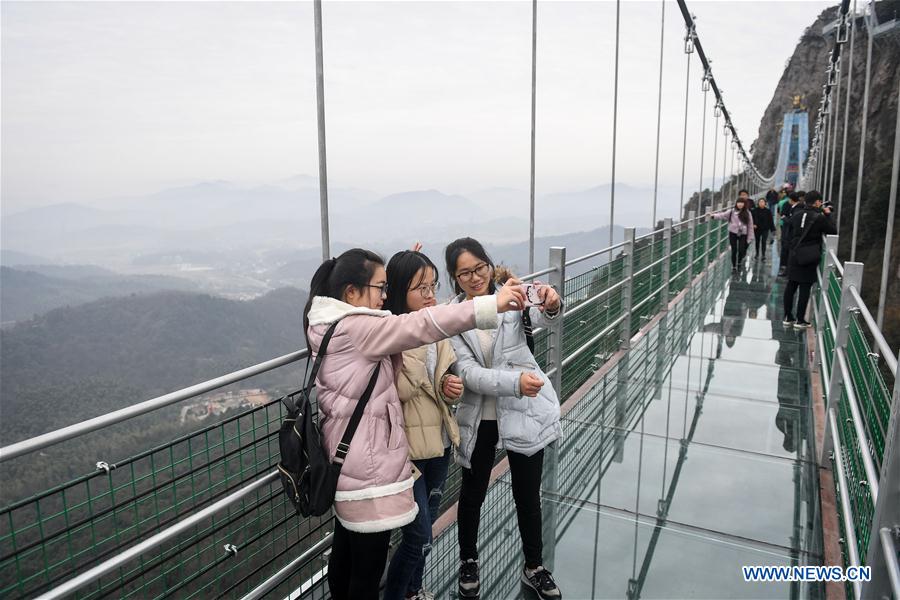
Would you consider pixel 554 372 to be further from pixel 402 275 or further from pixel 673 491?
pixel 402 275

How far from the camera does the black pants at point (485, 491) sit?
85.9 inches

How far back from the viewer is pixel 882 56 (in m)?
34.8

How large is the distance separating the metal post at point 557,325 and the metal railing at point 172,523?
1812mm

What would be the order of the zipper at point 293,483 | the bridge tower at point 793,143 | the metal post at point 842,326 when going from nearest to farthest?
the zipper at point 293,483
the metal post at point 842,326
the bridge tower at point 793,143

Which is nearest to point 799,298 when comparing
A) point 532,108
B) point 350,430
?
point 532,108

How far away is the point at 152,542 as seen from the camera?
1.48 meters

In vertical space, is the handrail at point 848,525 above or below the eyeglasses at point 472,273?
below

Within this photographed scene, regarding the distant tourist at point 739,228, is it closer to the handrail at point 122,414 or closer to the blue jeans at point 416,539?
the blue jeans at point 416,539

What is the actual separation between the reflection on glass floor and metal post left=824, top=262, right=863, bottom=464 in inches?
7.4

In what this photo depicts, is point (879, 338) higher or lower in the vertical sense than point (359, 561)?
higher

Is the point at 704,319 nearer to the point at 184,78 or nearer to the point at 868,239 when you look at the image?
the point at 184,78

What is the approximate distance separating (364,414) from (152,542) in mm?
534

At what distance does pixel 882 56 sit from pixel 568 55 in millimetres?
35715

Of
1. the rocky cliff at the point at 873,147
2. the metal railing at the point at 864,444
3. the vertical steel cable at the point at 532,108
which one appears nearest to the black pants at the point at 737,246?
the rocky cliff at the point at 873,147
